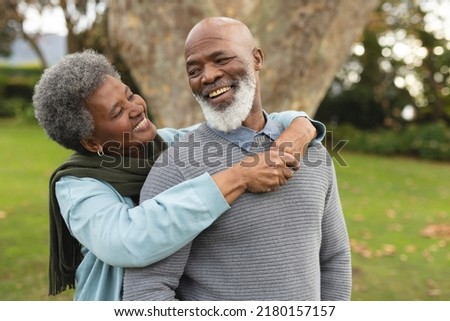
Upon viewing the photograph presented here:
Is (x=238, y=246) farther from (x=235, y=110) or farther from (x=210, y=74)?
(x=210, y=74)

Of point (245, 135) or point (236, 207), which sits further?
point (245, 135)

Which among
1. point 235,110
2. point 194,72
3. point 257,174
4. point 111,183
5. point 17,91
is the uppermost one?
point 194,72

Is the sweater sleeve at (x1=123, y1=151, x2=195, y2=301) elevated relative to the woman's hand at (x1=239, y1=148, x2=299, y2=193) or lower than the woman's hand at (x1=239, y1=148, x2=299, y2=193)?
lower

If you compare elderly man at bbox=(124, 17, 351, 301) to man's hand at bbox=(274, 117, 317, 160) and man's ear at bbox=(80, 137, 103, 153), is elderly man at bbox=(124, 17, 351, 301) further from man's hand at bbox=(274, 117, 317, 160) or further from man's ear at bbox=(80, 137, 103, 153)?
man's ear at bbox=(80, 137, 103, 153)

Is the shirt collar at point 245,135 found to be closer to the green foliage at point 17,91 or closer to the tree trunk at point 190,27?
the tree trunk at point 190,27

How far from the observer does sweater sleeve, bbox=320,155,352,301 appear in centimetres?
210

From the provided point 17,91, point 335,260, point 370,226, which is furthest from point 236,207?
point 17,91

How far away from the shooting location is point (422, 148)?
54.1ft

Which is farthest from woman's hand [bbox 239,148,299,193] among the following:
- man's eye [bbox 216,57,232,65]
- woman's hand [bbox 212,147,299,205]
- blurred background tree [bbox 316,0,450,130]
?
blurred background tree [bbox 316,0,450,130]

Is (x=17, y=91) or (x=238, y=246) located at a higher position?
(x=238, y=246)

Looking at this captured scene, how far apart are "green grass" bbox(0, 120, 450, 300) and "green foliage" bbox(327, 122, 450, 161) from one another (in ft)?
6.53

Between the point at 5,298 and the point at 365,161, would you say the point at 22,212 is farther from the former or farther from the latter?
the point at 365,161

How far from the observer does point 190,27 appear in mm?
3965

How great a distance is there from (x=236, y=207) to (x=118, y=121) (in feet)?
1.83
